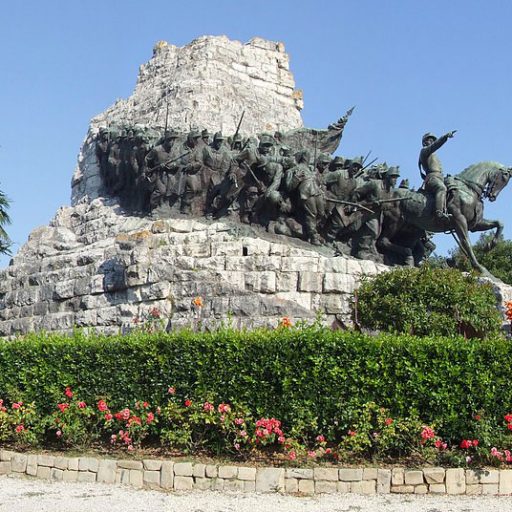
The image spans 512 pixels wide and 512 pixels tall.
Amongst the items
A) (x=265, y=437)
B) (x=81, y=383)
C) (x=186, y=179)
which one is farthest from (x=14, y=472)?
(x=186, y=179)

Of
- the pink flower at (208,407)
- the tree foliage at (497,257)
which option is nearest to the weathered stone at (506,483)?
the pink flower at (208,407)

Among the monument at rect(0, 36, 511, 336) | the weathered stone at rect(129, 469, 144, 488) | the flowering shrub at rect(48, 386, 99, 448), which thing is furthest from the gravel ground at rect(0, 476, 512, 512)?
the monument at rect(0, 36, 511, 336)

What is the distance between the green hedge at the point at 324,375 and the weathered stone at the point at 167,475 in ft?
4.67

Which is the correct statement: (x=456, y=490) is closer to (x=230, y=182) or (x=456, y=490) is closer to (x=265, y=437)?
(x=265, y=437)

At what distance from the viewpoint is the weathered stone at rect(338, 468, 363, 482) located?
1099cm

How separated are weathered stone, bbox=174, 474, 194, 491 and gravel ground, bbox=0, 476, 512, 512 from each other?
19cm

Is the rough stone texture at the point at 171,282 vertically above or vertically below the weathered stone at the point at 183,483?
above

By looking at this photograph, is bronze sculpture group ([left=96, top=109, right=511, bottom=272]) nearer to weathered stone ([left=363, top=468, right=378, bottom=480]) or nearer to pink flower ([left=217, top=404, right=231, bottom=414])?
pink flower ([left=217, top=404, right=231, bottom=414])

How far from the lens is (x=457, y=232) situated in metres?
23.6

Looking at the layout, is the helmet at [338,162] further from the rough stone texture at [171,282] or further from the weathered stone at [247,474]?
the weathered stone at [247,474]

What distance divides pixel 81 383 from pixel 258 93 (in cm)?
2145

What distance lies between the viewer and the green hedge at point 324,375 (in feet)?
39.0

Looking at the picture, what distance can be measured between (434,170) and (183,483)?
615 inches

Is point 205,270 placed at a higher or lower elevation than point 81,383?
higher
